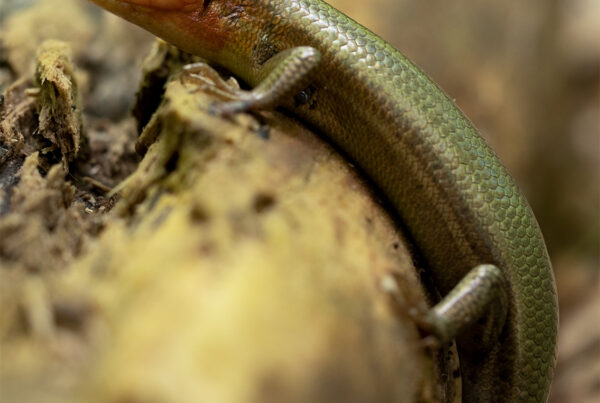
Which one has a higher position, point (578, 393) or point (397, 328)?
point (397, 328)

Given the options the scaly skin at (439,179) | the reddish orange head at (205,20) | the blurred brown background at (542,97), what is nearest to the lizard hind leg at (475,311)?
the scaly skin at (439,179)

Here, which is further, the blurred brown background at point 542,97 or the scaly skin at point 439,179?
the blurred brown background at point 542,97

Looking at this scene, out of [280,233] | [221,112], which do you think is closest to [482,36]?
[221,112]

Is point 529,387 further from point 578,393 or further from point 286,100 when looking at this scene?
point 578,393

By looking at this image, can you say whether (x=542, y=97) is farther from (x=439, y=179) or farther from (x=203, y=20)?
(x=203, y=20)

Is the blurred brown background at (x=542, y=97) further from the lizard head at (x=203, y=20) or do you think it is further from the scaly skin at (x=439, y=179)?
the scaly skin at (x=439, y=179)

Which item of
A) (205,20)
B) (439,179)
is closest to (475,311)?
(439,179)
